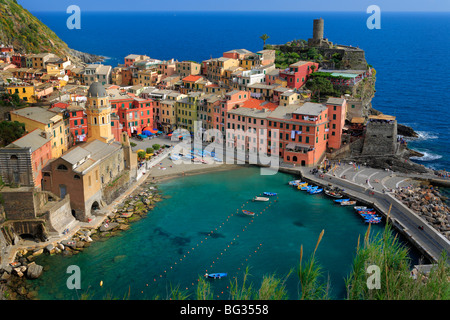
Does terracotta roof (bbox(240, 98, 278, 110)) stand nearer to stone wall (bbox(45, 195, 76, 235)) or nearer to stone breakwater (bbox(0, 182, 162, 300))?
stone breakwater (bbox(0, 182, 162, 300))

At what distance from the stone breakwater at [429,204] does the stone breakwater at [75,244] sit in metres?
24.7

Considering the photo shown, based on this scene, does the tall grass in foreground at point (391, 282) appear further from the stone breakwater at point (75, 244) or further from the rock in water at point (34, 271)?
the rock in water at point (34, 271)

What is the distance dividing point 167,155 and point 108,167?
13125 millimetres

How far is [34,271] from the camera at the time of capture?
35.6 metres

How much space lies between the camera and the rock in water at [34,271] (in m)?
35.4

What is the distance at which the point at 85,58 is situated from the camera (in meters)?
134

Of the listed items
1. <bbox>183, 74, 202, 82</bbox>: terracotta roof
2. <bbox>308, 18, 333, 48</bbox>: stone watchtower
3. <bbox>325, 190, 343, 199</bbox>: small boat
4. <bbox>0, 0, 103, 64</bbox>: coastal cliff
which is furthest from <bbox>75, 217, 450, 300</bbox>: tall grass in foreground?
<bbox>0, 0, 103, 64</bbox>: coastal cliff

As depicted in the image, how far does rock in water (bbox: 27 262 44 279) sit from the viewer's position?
35.4m

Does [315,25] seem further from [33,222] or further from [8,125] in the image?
[33,222]

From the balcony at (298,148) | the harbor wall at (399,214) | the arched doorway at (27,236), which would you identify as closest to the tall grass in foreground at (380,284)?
the harbor wall at (399,214)

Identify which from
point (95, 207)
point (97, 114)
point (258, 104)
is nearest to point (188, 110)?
point (258, 104)

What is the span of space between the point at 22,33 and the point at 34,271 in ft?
291

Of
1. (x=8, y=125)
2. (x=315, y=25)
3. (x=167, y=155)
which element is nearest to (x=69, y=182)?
(x=8, y=125)

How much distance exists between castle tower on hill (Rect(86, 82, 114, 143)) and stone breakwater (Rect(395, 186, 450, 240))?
31.3 meters
